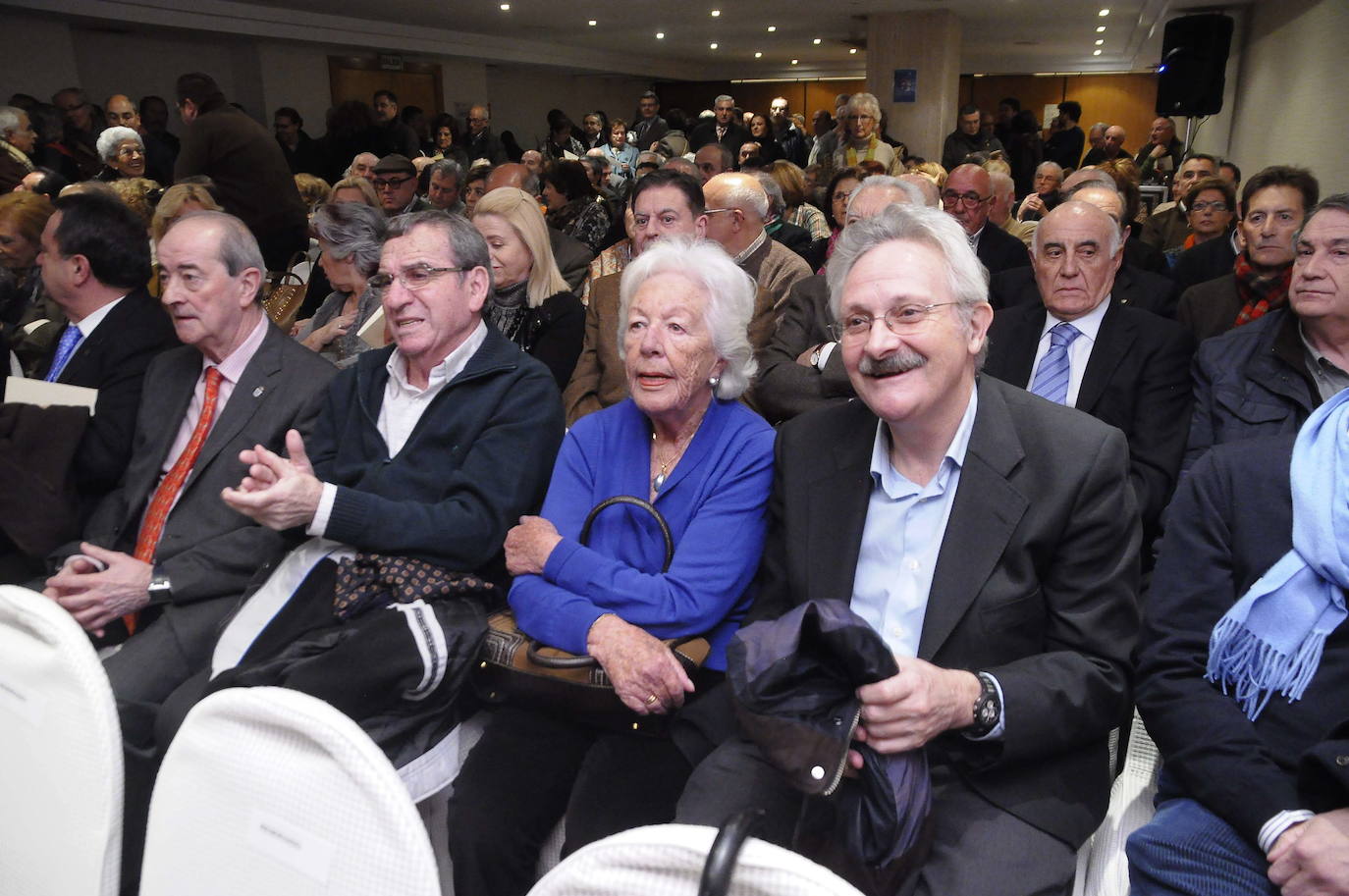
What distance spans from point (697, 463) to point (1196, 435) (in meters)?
1.40

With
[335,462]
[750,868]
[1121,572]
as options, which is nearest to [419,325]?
[335,462]

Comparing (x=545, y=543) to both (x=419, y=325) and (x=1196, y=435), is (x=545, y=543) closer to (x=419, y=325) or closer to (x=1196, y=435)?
(x=419, y=325)

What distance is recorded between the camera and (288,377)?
241 cm

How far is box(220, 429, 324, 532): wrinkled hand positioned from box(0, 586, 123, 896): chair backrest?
26.9 inches

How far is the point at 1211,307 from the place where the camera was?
3010mm

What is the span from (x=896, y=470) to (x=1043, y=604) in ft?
1.03

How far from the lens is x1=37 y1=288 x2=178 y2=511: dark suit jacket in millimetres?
2521

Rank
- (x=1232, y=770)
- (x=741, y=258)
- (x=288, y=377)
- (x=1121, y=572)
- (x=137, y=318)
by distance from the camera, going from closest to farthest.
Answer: (x=1232, y=770) < (x=1121, y=572) < (x=288, y=377) < (x=137, y=318) < (x=741, y=258)

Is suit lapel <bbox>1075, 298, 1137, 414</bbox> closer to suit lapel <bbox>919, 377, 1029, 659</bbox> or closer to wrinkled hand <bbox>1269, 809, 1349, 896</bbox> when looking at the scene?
suit lapel <bbox>919, 377, 1029, 659</bbox>

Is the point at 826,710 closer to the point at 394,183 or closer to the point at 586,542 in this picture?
the point at 586,542

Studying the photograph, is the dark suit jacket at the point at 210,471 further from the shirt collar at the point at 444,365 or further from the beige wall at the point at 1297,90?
the beige wall at the point at 1297,90

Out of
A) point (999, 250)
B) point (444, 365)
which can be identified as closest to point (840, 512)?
point (444, 365)

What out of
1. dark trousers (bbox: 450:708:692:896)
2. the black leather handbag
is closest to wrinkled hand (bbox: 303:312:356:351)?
the black leather handbag

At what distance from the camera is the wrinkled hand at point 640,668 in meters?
1.64
